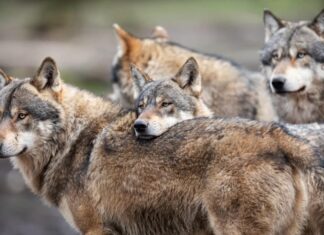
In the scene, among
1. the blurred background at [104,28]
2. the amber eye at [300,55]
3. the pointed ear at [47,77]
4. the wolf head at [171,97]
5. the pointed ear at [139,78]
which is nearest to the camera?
the pointed ear at [47,77]

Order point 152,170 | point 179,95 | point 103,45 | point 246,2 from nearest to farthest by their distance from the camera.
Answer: point 152,170
point 179,95
point 103,45
point 246,2

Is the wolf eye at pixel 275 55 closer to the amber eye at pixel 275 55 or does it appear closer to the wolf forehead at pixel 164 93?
the amber eye at pixel 275 55

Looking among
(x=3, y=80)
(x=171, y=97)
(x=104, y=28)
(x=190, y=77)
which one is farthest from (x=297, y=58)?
(x=104, y=28)

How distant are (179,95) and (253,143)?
2.24 meters

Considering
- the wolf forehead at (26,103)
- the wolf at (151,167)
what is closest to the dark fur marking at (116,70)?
the wolf at (151,167)

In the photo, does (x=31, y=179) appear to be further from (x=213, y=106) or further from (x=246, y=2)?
(x=246, y=2)

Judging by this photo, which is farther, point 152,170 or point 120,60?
point 120,60

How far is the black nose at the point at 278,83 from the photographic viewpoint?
409 inches

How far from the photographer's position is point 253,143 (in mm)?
7398

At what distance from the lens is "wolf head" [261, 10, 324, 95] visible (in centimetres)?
1048

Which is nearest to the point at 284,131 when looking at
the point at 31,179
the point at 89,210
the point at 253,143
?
the point at 253,143

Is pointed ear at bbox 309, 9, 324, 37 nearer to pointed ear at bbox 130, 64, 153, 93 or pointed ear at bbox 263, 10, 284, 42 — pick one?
pointed ear at bbox 263, 10, 284, 42

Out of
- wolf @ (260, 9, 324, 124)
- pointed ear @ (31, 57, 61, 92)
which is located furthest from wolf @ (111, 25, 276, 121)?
pointed ear @ (31, 57, 61, 92)

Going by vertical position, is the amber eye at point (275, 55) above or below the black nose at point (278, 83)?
above
